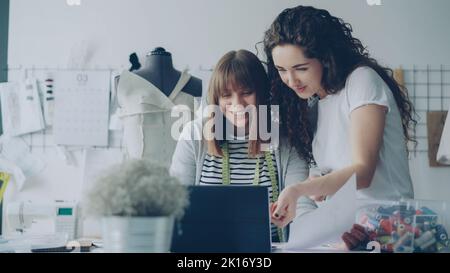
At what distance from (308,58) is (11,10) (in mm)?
783

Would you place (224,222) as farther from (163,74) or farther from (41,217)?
(163,74)

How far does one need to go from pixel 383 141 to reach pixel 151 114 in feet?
2.10

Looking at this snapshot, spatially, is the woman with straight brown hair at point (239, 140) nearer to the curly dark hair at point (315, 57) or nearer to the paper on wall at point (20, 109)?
the curly dark hair at point (315, 57)

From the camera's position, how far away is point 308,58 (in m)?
1.47

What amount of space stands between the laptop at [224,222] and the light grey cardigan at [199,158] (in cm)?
35

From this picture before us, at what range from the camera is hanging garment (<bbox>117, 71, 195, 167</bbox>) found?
4.98 feet

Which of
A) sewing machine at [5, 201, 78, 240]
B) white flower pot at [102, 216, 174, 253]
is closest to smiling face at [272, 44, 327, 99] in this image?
sewing machine at [5, 201, 78, 240]

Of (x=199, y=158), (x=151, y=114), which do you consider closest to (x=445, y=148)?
(x=199, y=158)

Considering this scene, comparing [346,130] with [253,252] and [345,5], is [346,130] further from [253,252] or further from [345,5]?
[253,252]

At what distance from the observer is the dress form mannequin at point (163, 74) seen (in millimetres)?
Result: 1529

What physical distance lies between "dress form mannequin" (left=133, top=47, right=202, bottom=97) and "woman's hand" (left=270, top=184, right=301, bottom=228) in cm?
49

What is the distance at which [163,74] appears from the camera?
5.28ft

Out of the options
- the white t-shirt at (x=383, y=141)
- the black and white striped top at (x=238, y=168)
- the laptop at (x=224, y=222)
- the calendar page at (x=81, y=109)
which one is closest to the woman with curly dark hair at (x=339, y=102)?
the white t-shirt at (x=383, y=141)

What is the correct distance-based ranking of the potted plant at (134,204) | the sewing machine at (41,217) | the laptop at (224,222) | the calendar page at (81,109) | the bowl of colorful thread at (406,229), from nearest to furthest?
the potted plant at (134,204)
the laptop at (224,222)
the bowl of colorful thread at (406,229)
the sewing machine at (41,217)
the calendar page at (81,109)
